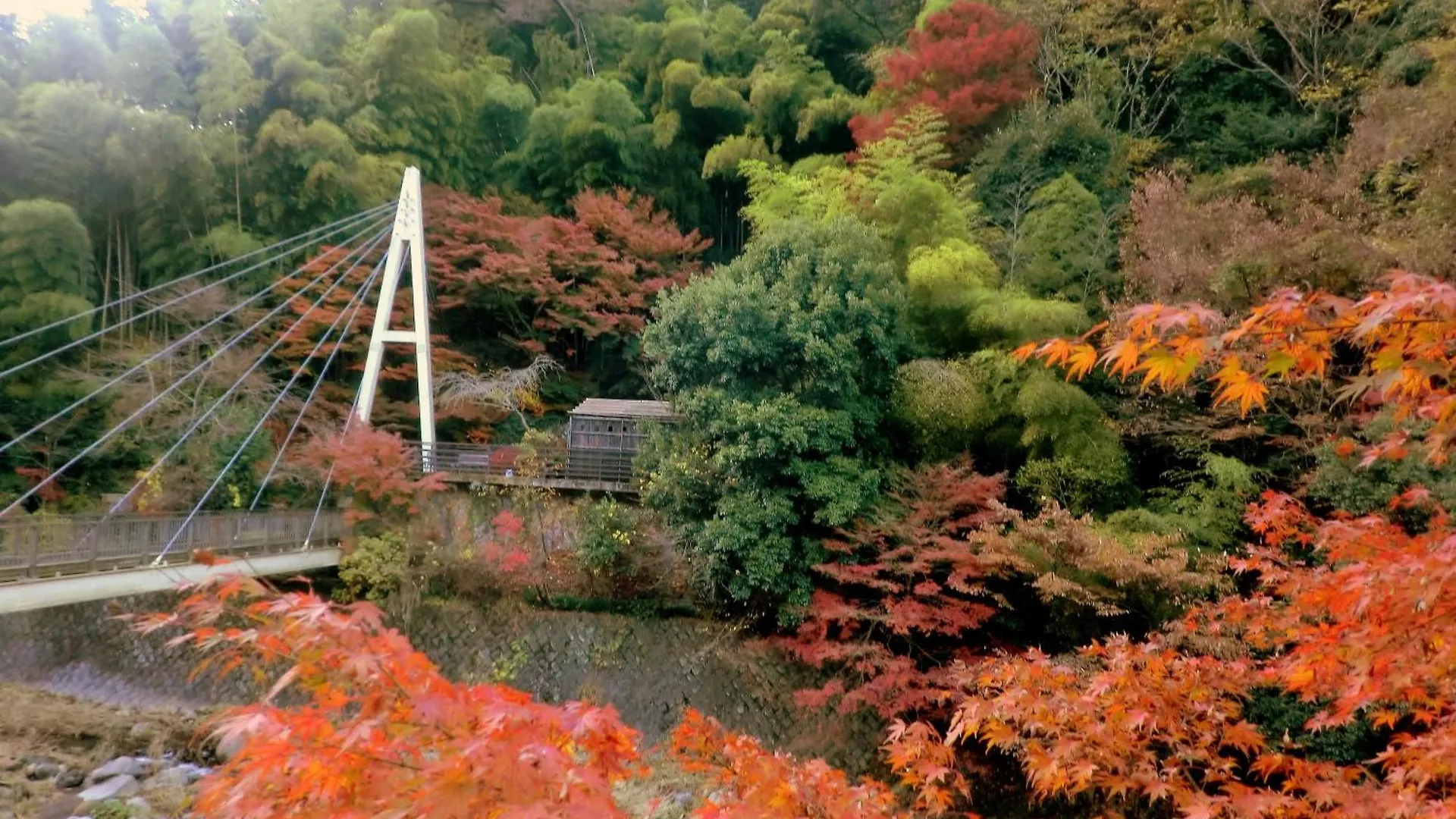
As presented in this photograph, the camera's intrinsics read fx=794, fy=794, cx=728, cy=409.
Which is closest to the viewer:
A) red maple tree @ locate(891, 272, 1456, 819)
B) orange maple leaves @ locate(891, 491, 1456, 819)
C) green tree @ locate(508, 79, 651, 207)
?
red maple tree @ locate(891, 272, 1456, 819)

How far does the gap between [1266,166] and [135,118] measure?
14993 millimetres

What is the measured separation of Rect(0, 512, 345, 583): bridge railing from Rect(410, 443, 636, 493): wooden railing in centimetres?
171

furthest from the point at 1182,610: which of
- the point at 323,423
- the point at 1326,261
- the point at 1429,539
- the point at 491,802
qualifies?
the point at 323,423

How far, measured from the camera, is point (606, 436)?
11438 millimetres

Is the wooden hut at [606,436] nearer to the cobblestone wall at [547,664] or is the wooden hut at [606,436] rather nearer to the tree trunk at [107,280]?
the cobblestone wall at [547,664]

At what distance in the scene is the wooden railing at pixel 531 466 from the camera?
1032cm

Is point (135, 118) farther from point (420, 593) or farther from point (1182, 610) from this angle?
point (1182, 610)

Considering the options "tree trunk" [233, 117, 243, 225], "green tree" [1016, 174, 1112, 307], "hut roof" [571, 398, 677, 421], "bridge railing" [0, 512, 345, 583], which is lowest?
"bridge railing" [0, 512, 345, 583]

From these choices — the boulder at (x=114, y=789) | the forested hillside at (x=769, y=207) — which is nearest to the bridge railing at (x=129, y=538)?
the forested hillside at (x=769, y=207)

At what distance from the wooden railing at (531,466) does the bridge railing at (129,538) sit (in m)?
1.71

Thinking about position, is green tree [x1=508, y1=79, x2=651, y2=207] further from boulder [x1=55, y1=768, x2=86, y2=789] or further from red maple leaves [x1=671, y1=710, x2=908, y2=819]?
red maple leaves [x1=671, y1=710, x2=908, y2=819]

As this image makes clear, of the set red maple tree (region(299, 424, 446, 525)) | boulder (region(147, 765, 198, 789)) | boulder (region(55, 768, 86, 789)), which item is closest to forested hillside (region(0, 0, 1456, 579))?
red maple tree (region(299, 424, 446, 525))

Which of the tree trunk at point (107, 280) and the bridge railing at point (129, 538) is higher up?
the tree trunk at point (107, 280)

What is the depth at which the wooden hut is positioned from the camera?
10.6m
